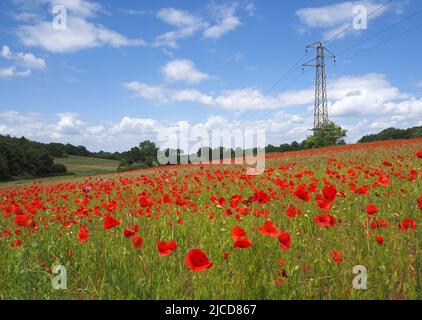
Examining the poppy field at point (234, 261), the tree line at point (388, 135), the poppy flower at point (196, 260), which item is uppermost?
the tree line at point (388, 135)

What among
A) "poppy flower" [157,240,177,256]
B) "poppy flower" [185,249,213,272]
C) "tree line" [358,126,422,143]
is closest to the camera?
"poppy flower" [185,249,213,272]

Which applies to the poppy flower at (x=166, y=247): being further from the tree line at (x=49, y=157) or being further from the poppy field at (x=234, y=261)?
the tree line at (x=49, y=157)

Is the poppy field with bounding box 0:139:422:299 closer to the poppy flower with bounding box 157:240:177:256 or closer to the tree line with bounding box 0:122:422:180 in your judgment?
the poppy flower with bounding box 157:240:177:256

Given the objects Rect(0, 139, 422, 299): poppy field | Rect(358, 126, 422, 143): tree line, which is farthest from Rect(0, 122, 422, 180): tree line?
Rect(0, 139, 422, 299): poppy field

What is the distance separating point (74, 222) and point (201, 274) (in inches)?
110

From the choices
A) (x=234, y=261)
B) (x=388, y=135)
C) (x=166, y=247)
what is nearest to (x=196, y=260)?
(x=166, y=247)

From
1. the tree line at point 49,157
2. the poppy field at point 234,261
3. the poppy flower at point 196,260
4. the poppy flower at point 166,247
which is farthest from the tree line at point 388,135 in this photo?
the poppy flower at point 196,260

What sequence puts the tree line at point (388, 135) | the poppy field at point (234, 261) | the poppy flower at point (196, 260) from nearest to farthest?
the poppy flower at point (196, 260)
the poppy field at point (234, 261)
the tree line at point (388, 135)

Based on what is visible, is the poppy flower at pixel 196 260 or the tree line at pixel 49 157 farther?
the tree line at pixel 49 157

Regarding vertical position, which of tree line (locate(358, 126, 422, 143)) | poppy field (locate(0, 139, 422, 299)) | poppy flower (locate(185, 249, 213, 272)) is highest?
tree line (locate(358, 126, 422, 143))

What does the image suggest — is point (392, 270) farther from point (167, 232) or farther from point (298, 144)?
point (298, 144)

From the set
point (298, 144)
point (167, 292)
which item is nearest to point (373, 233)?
point (167, 292)

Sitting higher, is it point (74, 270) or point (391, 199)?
point (391, 199)
